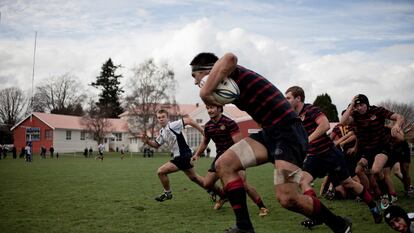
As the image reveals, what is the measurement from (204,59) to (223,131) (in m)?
4.58

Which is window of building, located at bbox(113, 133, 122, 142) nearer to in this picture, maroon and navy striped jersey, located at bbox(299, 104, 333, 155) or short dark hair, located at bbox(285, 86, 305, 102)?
maroon and navy striped jersey, located at bbox(299, 104, 333, 155)

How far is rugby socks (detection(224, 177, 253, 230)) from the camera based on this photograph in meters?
4.95

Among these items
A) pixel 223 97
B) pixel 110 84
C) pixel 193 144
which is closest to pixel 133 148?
pixel 110 84

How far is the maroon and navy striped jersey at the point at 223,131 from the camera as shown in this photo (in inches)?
372

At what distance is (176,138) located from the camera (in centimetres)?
1074

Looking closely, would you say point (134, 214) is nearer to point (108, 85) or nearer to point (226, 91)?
point (226, 91)

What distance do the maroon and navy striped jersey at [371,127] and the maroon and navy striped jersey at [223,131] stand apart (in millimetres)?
2687

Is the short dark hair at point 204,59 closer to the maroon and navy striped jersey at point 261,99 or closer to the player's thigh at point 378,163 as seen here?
the maroon and navy striped jersey at point 261,99

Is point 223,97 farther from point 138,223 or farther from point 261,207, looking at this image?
point 261,207

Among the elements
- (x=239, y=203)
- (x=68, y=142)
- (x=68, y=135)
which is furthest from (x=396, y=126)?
(x=68, y=135)

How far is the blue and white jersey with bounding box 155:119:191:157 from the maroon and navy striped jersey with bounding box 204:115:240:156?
1120 mm

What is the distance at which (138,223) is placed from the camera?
7.36 metres

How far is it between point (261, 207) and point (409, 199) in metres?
4.85

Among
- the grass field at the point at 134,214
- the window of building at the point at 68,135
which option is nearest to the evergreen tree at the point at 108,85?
the window of building at the point at 68,135
